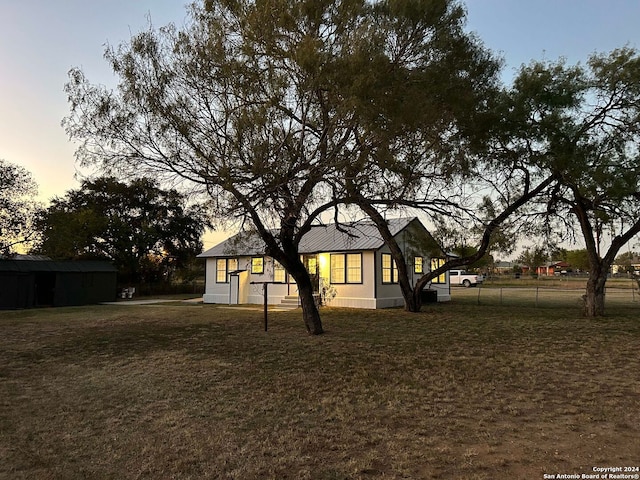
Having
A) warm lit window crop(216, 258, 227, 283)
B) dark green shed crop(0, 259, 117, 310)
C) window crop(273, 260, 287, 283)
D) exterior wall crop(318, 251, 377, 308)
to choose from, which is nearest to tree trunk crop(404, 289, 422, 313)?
exterior wall crop(318, 251, 377, 308)

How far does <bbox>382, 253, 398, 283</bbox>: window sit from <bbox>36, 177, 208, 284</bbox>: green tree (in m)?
13.7

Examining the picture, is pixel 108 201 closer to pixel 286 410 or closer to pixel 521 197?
pixel 521 197

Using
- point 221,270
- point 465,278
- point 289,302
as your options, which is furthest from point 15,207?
point 465,278

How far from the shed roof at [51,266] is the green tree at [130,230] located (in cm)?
302

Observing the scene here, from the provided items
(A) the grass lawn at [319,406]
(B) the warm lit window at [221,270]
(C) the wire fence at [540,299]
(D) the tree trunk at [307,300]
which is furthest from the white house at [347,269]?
(A) the grass lawn at [319,406]

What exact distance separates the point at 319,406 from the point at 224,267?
657 inches

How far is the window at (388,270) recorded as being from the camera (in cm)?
1703

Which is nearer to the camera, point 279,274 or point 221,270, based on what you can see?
point 279,274

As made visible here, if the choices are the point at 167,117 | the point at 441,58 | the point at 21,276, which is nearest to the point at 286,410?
the point at 167,117

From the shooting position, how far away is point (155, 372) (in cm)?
624

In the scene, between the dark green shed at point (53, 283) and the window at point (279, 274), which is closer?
the dark green shed at point (53, 283)

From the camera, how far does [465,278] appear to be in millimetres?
36156

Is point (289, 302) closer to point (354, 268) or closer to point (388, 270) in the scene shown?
point (354, 268)

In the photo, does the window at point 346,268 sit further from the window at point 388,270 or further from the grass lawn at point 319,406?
the grass lawn at point 319,406
